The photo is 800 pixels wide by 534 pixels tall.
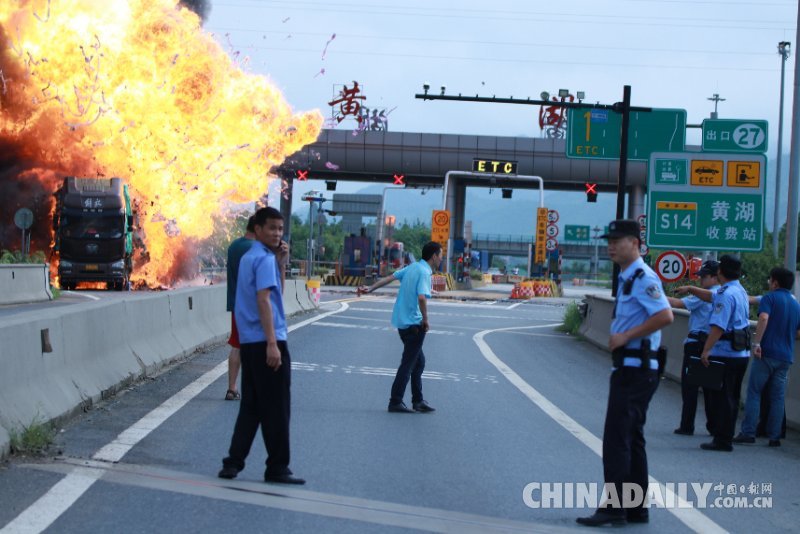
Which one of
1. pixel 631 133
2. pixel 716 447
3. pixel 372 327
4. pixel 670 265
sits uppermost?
pixel 631 133

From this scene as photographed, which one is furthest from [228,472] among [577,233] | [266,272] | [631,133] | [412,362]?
[577,233]

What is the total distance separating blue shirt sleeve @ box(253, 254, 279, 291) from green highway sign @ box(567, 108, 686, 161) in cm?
2197

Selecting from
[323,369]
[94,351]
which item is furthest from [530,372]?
[94,351]

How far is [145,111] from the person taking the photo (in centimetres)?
3834

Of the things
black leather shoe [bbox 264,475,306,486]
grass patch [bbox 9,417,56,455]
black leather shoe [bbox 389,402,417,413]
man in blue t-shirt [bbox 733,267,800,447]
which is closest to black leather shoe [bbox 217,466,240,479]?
black leather shoe [bbox 264,475,306,486]

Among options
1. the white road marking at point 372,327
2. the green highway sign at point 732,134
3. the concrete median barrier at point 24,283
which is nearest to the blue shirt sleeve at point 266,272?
the white road marking at point 372,327

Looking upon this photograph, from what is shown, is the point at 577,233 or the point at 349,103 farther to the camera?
the point at 577,233

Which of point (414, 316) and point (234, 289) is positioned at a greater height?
point (234, 289)

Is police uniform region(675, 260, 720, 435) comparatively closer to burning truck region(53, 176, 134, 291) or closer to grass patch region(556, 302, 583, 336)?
grass patch region(556, 302, 583, 336)

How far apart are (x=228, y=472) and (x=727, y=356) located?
5384 mm

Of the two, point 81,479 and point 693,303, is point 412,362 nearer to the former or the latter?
point 693,303

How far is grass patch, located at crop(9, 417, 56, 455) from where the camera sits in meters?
8.11

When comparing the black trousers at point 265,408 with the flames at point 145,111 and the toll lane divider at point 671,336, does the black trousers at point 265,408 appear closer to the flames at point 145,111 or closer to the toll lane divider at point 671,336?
the toll lane divider at point 671,336

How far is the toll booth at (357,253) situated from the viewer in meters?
71.1
